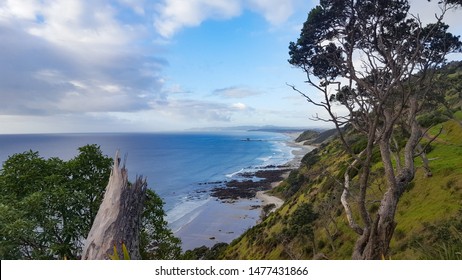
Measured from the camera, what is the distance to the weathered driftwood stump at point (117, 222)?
6824 millimetres

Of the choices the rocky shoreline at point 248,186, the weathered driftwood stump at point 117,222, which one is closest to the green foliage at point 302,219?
the weathered driftwood stump at point 117,222

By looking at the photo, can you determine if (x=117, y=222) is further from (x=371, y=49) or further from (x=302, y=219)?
(x=302, y=219)

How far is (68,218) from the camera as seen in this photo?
526 inches

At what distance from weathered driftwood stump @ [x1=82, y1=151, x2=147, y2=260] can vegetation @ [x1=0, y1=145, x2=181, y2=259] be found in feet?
16.6

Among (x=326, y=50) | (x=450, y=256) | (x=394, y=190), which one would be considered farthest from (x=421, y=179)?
(x=450, y=256)

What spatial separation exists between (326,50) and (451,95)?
55768 millimetres

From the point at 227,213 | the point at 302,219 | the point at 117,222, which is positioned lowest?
the point at 227,213

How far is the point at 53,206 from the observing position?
42.6 feet

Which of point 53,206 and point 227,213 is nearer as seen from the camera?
point 53,206

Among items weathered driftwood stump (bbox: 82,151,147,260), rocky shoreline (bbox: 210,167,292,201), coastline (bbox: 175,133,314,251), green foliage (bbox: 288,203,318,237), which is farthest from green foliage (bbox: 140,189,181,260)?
rocky shoreline (bbox: 210,167,292,201)

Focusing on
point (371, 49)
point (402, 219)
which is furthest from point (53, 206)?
point (402, 219)

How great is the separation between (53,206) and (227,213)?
150ft
